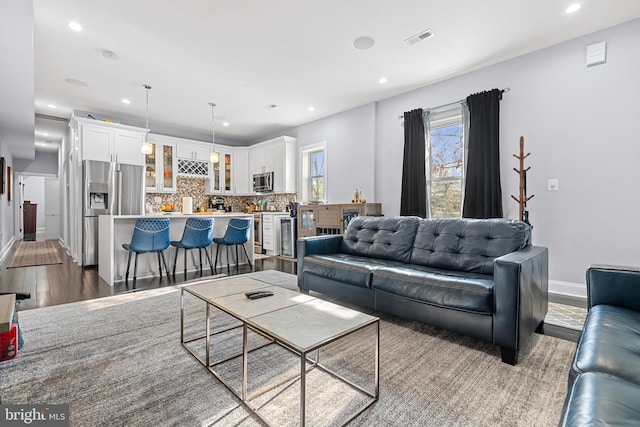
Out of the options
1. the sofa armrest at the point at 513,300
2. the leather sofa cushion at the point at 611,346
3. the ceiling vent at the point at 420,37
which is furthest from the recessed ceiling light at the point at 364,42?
the leather sofa cushion at the point at 611,346

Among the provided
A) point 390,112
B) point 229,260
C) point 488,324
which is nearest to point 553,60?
point 390,112

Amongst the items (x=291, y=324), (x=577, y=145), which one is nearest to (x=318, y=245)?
(x=291, y=324)

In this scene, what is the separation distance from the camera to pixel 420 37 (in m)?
3.39

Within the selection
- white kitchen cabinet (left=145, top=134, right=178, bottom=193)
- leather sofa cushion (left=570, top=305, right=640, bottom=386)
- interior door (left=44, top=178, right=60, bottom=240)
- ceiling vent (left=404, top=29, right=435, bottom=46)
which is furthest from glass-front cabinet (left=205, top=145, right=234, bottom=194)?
leather sofa cushion (left=570, top=305, right=640, bottom=386)

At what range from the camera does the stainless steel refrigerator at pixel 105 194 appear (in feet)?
17.1

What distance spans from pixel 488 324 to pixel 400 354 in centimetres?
61

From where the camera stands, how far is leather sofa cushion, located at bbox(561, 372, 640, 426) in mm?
778

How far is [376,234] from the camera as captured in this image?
3.39 meters

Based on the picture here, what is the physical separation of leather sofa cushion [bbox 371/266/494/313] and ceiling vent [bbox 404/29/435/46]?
254 centimetres

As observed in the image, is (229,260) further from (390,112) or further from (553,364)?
(553,364)

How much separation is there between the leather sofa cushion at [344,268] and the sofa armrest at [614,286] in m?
1.42

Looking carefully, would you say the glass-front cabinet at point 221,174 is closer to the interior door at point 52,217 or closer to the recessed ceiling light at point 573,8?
the interior door at point 52,217

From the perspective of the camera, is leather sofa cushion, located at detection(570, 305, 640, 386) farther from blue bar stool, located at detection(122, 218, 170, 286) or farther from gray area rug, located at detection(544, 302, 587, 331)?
blue bar stool, located at detection(122, 218, 170, 286)

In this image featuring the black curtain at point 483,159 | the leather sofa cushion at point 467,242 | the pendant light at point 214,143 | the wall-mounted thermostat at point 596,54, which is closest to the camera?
the leather sofa cushion at point 467,242
